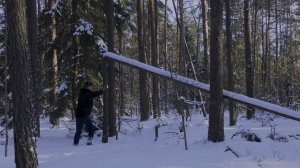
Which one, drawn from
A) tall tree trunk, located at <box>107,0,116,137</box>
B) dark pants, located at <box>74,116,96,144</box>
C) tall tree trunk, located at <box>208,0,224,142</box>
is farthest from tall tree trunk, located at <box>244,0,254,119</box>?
tall tree trunk, located at <box>208,0,224,142</box>

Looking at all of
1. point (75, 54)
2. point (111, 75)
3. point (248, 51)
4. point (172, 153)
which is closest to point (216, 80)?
point (172, 153)

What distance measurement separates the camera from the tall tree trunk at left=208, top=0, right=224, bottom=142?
1028 cm

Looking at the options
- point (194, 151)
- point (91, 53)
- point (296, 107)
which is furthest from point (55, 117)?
point (296, 107)

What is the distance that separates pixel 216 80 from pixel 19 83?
14.8ft

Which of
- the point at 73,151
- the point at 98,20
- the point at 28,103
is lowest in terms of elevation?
the point at 73,151

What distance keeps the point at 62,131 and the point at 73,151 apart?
18.9 ft

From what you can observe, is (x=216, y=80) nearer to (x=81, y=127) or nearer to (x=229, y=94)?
(x=229, y=94)

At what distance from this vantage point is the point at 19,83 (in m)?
7.95

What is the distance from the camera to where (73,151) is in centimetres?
1139

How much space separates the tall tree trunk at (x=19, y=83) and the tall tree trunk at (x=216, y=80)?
423cm

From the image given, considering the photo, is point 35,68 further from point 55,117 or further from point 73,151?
point 73,151

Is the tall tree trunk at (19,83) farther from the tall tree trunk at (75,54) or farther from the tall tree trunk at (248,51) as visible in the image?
the tall tree trunk at (248,51)

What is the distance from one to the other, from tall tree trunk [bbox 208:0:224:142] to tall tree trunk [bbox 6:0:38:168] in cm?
423

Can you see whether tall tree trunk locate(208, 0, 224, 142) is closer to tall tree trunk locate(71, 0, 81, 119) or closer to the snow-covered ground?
the snow-covered ground
